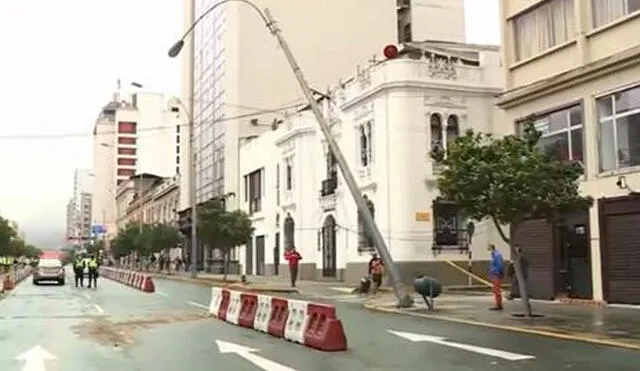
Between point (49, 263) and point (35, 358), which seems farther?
point (49, 263)


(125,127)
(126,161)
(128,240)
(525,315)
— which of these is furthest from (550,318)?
(126,161)

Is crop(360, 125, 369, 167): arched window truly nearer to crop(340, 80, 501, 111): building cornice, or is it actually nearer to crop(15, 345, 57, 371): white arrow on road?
crop(340, 80, 501, 111): building cornice

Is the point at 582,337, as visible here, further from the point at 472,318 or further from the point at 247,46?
the point at 247,46

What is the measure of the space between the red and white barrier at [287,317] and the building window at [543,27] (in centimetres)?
1211

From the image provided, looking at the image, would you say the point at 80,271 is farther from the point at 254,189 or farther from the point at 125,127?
the point at 125,127

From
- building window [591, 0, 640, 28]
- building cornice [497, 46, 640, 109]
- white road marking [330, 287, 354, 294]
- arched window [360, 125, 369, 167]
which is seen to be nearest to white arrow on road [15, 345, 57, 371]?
building cornice [497, 46, 640, 109]

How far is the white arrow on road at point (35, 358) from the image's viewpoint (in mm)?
11927

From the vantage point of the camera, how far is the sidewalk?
49.2 ft

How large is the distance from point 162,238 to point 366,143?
39591 millimetres

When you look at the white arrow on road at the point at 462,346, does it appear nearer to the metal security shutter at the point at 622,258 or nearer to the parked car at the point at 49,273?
the metal security shutter at the point at 622,258

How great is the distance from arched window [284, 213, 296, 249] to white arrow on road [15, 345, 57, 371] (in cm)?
3211

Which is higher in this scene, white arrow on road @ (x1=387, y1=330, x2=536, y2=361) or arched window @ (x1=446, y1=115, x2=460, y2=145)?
arched window @ (x1=446, y1=115, x2=460, y2=145)

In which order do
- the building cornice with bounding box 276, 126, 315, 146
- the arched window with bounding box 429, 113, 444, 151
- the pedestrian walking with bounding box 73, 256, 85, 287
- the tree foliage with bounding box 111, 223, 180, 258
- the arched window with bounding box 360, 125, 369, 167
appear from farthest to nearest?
1. the tree foliage with bounding box 111, 223, 180, 258
2. the building cornice with bounding box 276, 126, 315, 146
3. the pedestrian walking with bounding box 73, 256, 85, 287
4. the arched window with bounding box 360, 125, 369, 167
5. the arched window with bounding box 429, 113, 444, 151

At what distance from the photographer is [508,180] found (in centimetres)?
1806
